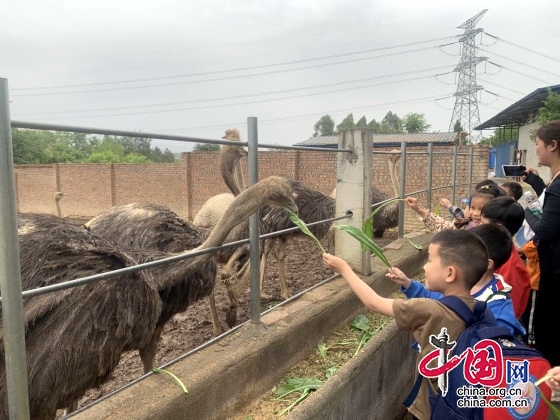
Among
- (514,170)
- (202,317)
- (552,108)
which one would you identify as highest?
(552,108)

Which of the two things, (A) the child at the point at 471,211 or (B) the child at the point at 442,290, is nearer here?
(B) the child at the point at 442,290

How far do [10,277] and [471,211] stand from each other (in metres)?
2.84

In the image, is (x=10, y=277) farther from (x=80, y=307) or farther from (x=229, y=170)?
(x=229, y=170)

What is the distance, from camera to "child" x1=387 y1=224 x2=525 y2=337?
2.00m

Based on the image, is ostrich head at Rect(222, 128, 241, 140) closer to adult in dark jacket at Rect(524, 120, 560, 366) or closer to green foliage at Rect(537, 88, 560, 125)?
adult in dark jacket at Rect(524, 120, 560, 366)

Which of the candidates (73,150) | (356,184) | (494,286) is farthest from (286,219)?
(73,150)

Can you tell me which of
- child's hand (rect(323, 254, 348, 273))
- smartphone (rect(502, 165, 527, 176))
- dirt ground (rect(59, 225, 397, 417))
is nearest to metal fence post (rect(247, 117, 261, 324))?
child's hand (rect(323, 254, 348, 273))

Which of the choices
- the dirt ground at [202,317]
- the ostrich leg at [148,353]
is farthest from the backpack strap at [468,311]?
the dirt ground at [202,317]

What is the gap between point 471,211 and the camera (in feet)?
10.9

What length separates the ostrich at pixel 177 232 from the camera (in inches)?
109

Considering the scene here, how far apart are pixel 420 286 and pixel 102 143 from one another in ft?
106

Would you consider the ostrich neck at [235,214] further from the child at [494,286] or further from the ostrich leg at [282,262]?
the ostrich leg at [282,262]

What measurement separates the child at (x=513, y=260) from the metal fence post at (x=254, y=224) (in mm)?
1361

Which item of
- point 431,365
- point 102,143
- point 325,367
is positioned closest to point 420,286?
point 431,365
